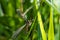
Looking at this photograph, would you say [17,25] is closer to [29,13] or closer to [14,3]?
[14,3]

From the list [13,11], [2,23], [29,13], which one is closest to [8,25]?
[2,23]

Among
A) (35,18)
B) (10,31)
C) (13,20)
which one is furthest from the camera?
(13,20)

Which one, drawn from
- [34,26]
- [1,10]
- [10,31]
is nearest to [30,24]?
[34,26]

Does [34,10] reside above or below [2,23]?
above

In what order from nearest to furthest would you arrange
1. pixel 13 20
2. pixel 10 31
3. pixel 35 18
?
pixel 35 18, pixel 10 31, pixel 13 20

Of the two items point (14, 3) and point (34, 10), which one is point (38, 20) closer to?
point (34, 10)

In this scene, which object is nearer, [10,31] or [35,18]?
[35,18]
